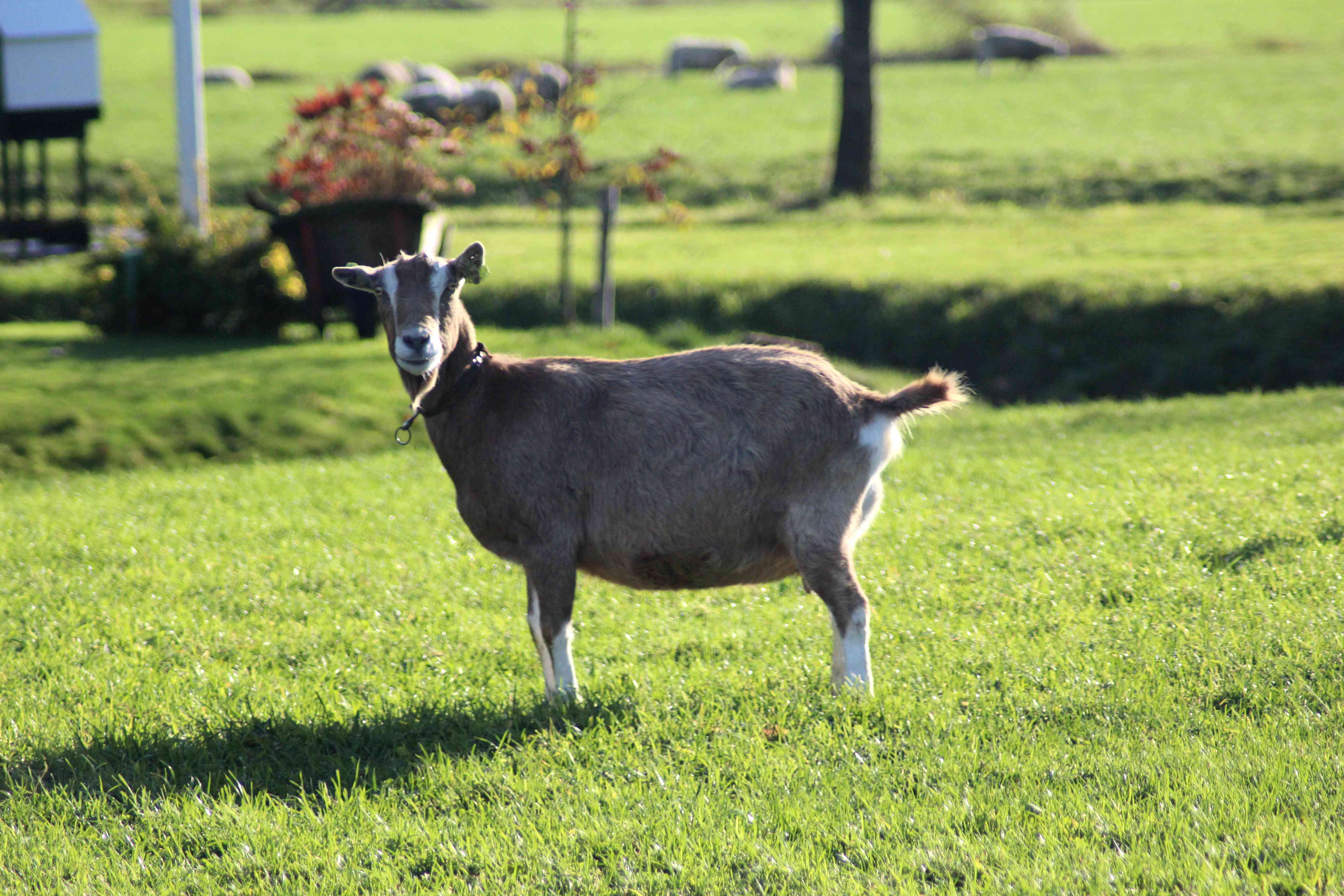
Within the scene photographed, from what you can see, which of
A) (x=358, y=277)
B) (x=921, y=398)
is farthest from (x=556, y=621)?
(x=921, y=398)

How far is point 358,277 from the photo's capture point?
20.1 ft

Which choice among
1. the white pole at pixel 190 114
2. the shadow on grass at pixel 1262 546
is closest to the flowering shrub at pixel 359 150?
the white pole at pixel 190 114

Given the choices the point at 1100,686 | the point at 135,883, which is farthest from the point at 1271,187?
the point at 135,883

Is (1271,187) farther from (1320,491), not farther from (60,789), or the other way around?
(60,789)

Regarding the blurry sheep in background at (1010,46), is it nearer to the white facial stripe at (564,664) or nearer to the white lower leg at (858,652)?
the white lower leg at (858,652)

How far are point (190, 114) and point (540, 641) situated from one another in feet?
45.3

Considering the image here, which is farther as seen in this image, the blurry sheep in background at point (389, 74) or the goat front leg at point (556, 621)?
the blurry sheep in background at point (389, 74)

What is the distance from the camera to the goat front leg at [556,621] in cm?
621

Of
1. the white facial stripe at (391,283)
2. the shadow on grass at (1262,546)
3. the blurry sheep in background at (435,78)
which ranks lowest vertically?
the shadow on grass at (1262,546)

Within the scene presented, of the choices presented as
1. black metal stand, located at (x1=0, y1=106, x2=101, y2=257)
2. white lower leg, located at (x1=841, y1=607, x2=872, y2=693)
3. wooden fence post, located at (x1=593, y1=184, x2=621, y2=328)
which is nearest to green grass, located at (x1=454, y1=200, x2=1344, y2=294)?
wooden fence post, located at (x1=593, y1=184, x2=621, y2=328)

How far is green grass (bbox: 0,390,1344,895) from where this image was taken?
4.82 meters

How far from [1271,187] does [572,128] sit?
16.2 meters

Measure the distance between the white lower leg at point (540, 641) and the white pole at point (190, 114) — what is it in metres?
12.6

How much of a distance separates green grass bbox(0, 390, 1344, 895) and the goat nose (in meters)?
1.87
